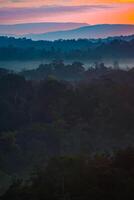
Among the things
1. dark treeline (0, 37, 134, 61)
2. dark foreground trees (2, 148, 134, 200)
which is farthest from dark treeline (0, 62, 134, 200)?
dark treeline (0, 37, 134, 61)

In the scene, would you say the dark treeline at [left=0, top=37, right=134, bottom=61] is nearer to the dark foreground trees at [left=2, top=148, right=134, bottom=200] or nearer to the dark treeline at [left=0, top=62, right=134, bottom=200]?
the dark treeline at [left=0, top=62, right=134, bottom=200]

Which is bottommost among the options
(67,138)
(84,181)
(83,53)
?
(67,138)

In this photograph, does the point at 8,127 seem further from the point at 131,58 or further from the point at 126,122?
the point at 131,58

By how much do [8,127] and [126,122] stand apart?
23.9 ft

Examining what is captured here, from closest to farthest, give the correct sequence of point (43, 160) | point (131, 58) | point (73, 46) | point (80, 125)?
point (43, 160) → point (80, 125) → point (131, 58) → point (73, 46)

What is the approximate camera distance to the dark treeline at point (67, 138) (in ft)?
37.8

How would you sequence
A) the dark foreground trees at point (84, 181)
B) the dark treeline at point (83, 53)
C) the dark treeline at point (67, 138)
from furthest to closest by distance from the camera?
1. the dark treeline at point (83, 53)
2. the dark treeline at point (67, 138)
3. the dark foreground trees at point (84, 181)

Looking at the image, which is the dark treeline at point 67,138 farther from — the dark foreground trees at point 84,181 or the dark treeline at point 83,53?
the dark treeline at point 83,53

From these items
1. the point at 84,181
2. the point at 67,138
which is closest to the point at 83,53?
the point at 67,138

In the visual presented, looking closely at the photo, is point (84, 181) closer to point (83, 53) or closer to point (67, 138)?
point (67, 138)

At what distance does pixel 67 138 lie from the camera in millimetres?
24844

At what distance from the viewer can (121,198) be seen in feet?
35.6

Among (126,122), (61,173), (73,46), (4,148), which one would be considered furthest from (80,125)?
(73,46)

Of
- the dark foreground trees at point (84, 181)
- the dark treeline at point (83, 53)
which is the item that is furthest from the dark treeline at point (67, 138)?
the dark treeline at point (83, 53)
